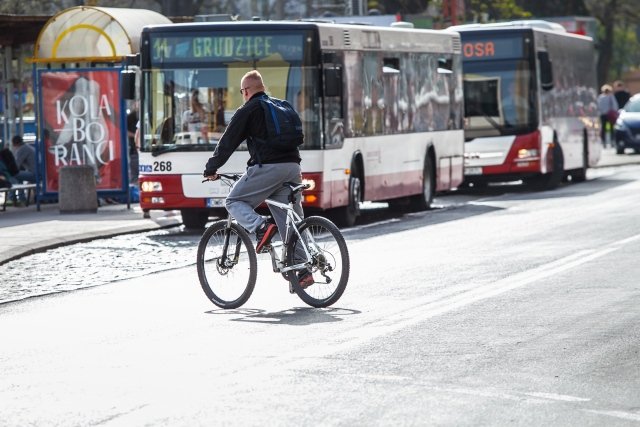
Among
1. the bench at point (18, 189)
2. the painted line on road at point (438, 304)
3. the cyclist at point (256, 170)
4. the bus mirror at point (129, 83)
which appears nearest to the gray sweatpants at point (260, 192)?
the cyclist at point (256, 170)

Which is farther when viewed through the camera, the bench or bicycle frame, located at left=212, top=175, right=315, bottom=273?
the bench

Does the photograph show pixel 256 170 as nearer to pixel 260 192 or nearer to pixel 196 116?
pixel 260 192

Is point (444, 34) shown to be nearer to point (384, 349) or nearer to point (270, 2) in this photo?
point (384, 349)

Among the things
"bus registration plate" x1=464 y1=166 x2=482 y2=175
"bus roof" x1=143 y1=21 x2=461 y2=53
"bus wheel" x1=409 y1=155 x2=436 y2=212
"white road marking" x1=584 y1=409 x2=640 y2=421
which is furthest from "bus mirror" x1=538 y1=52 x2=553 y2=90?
"white road marking" x1=584 y1=409 x2=640 y2=421

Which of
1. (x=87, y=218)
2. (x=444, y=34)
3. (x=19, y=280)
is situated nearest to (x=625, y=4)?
(x=444, y=34)

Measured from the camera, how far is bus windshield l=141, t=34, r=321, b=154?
2153 cm

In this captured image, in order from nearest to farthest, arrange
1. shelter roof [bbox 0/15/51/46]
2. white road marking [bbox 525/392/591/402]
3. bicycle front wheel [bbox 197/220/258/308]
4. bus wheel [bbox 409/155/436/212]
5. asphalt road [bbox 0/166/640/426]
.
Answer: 1. asphalt road [bbox 0/166/640/426]
2. white road marking [bbox 525/392/591/402]
3. bicycle front wheel [bbox 197/220/258/308]
4. bus wheel [bbox 409/155/436/212]
5. shelter roof [bbox 0/15/51/46]

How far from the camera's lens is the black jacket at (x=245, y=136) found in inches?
498

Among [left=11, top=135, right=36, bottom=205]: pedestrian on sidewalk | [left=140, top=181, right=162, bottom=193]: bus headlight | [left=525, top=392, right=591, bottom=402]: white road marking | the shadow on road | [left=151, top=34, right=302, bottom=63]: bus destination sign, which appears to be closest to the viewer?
[left=525, top=392, right=591, bottom=402]: white road marking

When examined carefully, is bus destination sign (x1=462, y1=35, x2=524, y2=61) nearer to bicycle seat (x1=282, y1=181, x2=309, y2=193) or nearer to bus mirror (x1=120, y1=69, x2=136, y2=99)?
bus mirror (x1=120, y1=69, x2=136, y2=99)

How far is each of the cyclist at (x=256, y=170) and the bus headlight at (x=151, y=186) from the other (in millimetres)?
9110

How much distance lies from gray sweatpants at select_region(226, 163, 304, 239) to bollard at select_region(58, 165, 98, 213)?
12726 millimetres

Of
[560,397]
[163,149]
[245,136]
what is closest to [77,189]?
[163,149]

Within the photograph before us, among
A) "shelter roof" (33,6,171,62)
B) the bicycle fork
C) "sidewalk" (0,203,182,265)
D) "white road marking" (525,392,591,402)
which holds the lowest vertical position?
"sidewalk" (0,203,182,265)
